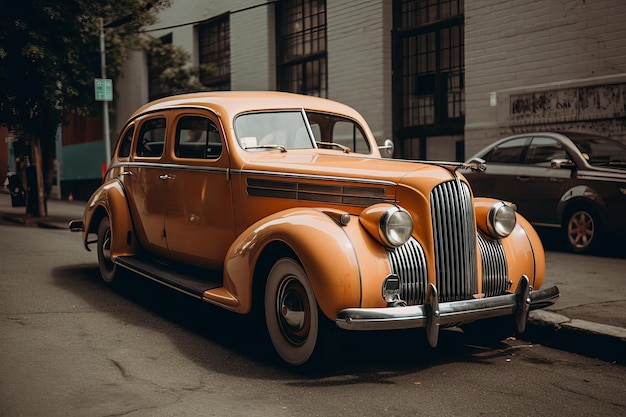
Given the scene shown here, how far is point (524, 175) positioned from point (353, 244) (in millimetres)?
6693

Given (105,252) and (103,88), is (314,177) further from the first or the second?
(103,88)

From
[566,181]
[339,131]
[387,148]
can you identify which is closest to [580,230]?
[566,181]

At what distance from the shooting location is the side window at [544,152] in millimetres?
10164

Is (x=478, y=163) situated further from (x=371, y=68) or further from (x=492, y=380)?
(x=371, y=68)

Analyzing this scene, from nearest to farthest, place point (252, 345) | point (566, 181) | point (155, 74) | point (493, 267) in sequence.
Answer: point (493, 267) → point (252, 345) → point (566, 181) → point (155, 74)

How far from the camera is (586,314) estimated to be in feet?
19.4

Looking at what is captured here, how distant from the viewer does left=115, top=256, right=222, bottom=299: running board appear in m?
5.53

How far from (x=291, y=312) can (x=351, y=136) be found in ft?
8.83

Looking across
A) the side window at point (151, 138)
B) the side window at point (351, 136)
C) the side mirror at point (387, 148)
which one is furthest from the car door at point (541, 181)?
the side window at point (151, 138)

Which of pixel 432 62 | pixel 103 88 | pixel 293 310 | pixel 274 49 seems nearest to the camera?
pixel 293 310

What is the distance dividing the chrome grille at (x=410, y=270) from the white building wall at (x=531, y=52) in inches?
299

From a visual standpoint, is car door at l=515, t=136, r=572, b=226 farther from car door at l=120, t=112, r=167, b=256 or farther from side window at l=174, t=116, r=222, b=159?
car door at l=120, t=112, r=167, b=256

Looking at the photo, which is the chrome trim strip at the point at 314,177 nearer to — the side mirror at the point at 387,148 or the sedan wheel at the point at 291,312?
the sedan wheel at the point at 291,312

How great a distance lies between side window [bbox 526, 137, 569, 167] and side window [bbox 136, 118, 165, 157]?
5.68 m
